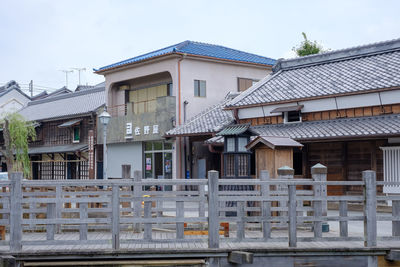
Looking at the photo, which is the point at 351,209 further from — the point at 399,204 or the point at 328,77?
the point at 399,204

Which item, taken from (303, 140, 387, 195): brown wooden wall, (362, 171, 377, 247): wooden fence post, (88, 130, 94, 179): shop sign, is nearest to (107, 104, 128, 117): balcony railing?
(88, 130, 94, 179): shop sign

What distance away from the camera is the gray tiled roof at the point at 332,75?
2048 centimetres

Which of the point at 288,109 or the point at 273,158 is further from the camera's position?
the point at 288,109

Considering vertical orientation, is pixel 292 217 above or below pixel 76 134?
below

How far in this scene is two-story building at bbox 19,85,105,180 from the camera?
3397 centimetres

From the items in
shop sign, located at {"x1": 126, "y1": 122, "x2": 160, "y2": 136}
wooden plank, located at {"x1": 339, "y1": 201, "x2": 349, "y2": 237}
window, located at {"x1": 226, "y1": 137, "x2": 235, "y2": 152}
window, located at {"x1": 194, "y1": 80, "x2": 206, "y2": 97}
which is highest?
window, located at {"x1": 194, "y1": 80, "x2": 206, "y2": 97}

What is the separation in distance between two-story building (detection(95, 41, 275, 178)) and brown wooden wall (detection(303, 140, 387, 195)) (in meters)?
8.08

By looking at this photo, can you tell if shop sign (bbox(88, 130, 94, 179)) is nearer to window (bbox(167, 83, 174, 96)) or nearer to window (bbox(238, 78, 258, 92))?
window (bbox(167, 83, 174, 96))

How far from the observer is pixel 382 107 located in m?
19.5

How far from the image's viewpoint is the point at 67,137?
3697 centimetres

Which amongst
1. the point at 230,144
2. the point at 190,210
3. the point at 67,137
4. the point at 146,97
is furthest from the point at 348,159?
the point at 67,137

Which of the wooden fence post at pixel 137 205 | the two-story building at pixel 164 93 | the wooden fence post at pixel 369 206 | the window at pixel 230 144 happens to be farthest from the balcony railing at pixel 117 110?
the wooden fence post at pixel 369 206

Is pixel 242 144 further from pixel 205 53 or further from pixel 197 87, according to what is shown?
pixel 205 53

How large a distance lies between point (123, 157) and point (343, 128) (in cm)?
1510
